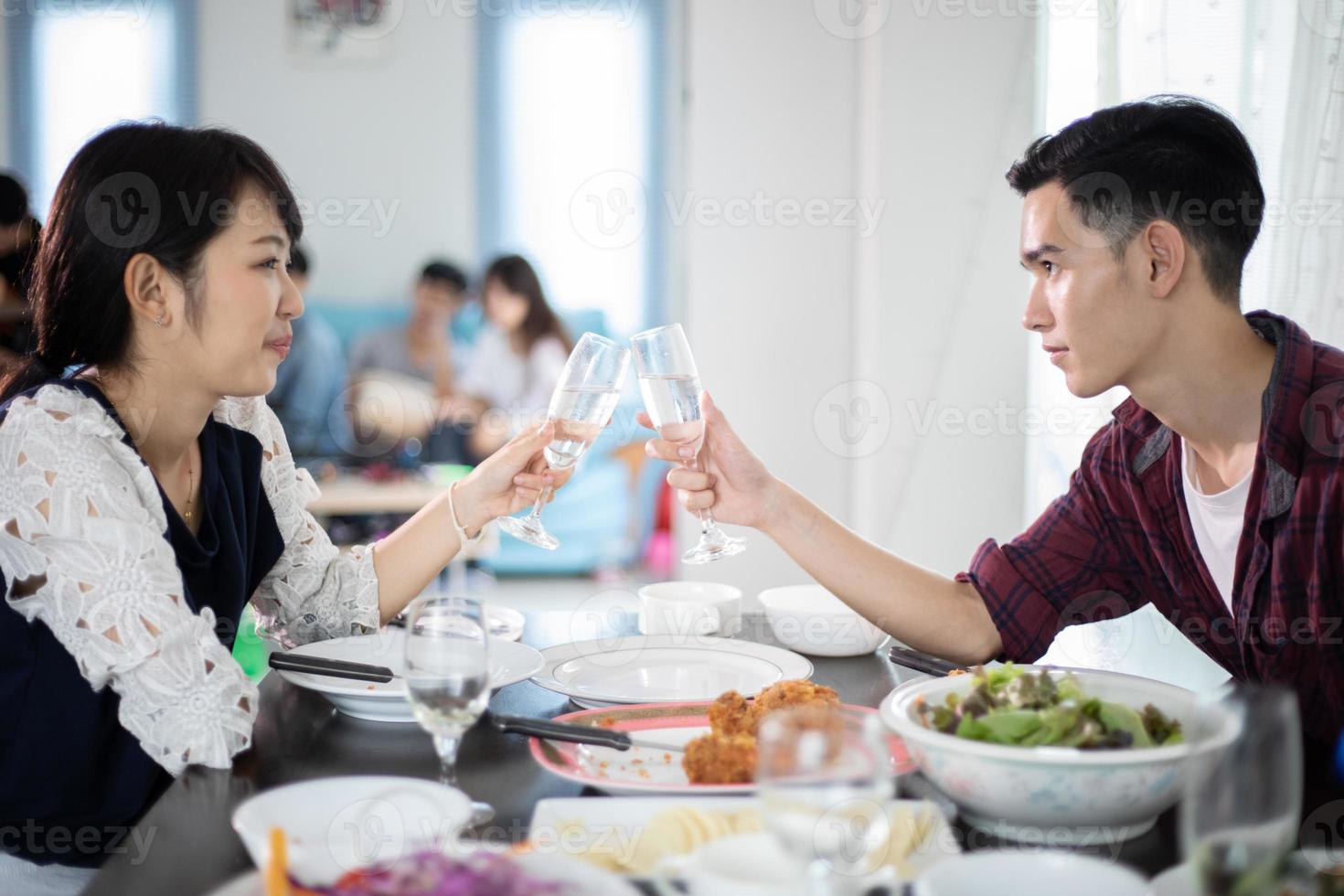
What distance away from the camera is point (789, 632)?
59.2 inches

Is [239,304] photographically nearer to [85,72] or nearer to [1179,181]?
[1179,181]

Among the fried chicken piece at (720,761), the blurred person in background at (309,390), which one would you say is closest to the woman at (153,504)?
the fried chicken piece at (720,761)

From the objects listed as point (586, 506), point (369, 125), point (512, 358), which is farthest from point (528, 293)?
point (369, 125)

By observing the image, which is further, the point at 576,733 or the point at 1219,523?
the point at 1219,523

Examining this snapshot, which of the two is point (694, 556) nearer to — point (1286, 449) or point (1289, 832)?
point (1286, 449)

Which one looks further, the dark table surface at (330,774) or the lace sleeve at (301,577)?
the lace sleeve at (301,577)

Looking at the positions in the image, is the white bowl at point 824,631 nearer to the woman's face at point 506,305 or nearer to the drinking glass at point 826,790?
the drinking glass at point 826,790

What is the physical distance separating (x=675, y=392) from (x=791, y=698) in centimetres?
45

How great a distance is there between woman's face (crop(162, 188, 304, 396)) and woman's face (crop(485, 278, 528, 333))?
4016mm

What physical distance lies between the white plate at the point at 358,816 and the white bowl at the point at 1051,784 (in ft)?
1.19

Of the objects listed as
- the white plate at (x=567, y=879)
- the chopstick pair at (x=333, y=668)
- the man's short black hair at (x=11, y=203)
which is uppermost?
the man's short black hair at (x=11, y=203)

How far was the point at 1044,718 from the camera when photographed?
0.92 m

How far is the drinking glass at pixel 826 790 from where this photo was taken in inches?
26.9

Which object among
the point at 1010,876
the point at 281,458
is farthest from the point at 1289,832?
the point at 281,458
